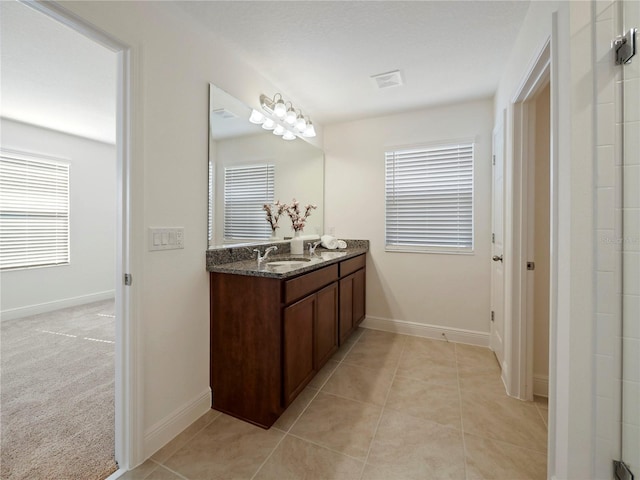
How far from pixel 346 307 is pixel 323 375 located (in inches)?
24.4

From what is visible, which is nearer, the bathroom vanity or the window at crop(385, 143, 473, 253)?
the bathroom vanity

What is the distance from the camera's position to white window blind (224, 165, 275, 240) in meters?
2.08

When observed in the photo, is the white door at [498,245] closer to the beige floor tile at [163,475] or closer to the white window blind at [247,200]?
the white window blind at [247,200]

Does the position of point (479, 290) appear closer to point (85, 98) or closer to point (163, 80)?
point (163, 80)

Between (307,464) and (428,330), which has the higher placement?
(428,330)

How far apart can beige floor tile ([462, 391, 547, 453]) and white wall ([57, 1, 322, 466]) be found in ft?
5.47

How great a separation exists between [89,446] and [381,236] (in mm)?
2782

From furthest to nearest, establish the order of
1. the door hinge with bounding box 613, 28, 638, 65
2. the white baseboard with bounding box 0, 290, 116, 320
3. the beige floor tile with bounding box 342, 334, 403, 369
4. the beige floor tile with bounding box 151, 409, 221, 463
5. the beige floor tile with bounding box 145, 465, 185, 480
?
the white baseboard with bounding box 0, 290, 116, 320
the beige floor tile with bounding box 342, 334, 403, 369
the beige floor tile with bounding box 151, 409, 221, 463
the beige floor tile with bounding box 145, 465, 185, 480
the door hinge with bounding box 613, 28, 638, 65

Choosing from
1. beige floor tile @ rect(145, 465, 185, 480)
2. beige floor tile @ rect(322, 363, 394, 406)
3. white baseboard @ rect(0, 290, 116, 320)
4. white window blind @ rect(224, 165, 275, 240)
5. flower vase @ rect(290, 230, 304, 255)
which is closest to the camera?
beige floor tile @ rect(145, 465, 185, 480)

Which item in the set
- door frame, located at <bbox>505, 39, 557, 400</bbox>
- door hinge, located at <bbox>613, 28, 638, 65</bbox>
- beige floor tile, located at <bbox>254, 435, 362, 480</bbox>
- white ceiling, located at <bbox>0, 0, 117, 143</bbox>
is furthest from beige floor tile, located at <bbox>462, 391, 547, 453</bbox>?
white ceiling, located at <bbox>0, 0, 117, 143</bbox>

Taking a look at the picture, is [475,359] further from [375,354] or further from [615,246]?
[615,246]

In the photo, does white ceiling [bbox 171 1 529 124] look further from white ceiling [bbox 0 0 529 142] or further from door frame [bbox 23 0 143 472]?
door frame [bbox 23 0 143 472]

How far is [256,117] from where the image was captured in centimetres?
222

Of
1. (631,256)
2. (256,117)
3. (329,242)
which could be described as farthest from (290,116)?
(631,256)
